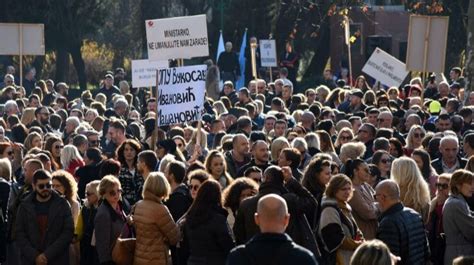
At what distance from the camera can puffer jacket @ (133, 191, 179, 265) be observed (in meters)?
12.8

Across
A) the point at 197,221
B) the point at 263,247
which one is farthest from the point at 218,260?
the point at 263,247

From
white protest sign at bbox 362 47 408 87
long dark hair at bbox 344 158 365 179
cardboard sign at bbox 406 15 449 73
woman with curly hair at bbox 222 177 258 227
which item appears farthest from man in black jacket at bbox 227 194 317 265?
white protest sign at bbox 362 47 408 87

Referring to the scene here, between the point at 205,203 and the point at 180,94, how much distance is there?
6.55 meters

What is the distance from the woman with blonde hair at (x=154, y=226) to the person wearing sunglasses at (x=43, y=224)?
3.28 ft

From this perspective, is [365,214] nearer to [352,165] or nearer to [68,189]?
[352,165]

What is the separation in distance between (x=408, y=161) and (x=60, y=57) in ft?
129

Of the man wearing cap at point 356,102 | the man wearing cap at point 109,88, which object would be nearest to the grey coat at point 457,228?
the man wearing cap at point 356,102

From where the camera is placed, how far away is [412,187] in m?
13.5

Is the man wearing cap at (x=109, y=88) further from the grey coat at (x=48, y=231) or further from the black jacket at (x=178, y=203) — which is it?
the black jacket at (x=178, y=203)

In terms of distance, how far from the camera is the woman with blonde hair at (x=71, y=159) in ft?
56.3

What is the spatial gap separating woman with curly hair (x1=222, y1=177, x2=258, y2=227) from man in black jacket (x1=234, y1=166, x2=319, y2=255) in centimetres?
34

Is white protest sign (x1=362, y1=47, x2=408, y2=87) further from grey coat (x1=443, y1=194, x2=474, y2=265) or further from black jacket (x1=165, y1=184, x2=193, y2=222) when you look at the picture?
grey coat (x1=443, y1=194, x2=474, y2=265)

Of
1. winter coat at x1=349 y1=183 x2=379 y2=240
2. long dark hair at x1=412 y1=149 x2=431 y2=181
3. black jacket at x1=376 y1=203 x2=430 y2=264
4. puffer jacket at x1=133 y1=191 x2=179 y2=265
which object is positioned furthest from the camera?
long dark hair at x1=412 y1=149 x2=431 y2=181

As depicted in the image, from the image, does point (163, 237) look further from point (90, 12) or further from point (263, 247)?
point (90, 12)
